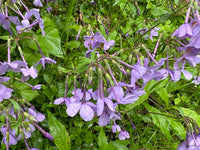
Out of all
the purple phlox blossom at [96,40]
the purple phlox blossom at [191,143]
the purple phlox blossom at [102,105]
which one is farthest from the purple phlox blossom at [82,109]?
the purple phlox blossom at [191,143]

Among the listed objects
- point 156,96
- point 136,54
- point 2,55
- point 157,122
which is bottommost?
point 156,96

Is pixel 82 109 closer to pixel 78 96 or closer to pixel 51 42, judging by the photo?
pixel 78 96

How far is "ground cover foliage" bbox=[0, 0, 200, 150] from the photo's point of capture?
1204 mm

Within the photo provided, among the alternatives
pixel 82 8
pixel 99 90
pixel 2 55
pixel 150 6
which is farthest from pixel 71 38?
pixel 99 90

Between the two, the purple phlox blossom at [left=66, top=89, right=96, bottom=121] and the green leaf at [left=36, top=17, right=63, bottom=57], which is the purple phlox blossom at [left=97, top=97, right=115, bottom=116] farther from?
the green leaf at [left=36, top=17, right=63, bottom=57]

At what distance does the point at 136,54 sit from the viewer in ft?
4.28

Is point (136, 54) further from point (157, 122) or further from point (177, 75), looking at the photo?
point (157, 122)

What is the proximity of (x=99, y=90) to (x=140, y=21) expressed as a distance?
199cm

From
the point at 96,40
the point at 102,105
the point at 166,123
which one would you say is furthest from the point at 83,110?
the point at 166,123

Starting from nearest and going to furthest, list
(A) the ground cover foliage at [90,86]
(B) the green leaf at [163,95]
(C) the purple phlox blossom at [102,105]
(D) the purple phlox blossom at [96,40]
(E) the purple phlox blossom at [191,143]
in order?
(C) the purple phlox blossom at [102,105]
(A) the ground cover foliage at [90,86]
(E) the purple phlox blossom at [191,143]
(D) the purple phlox blossom at [96,40]
(B) the green leaf at [163,95]

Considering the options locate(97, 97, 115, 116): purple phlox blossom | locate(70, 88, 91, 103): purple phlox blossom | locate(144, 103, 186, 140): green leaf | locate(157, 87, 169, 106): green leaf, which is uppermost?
locate(97, 97, 115, 116): purple phlox blossom

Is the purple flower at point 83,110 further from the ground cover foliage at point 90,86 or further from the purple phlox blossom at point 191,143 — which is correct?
the purple phlox blossom at point 191,143

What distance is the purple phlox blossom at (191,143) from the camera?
148cm

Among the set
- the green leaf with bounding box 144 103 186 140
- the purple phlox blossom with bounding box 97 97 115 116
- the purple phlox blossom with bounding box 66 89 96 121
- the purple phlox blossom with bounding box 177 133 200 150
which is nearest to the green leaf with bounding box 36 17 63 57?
the purple phlox blossom with bounding box 66 89 96 121
